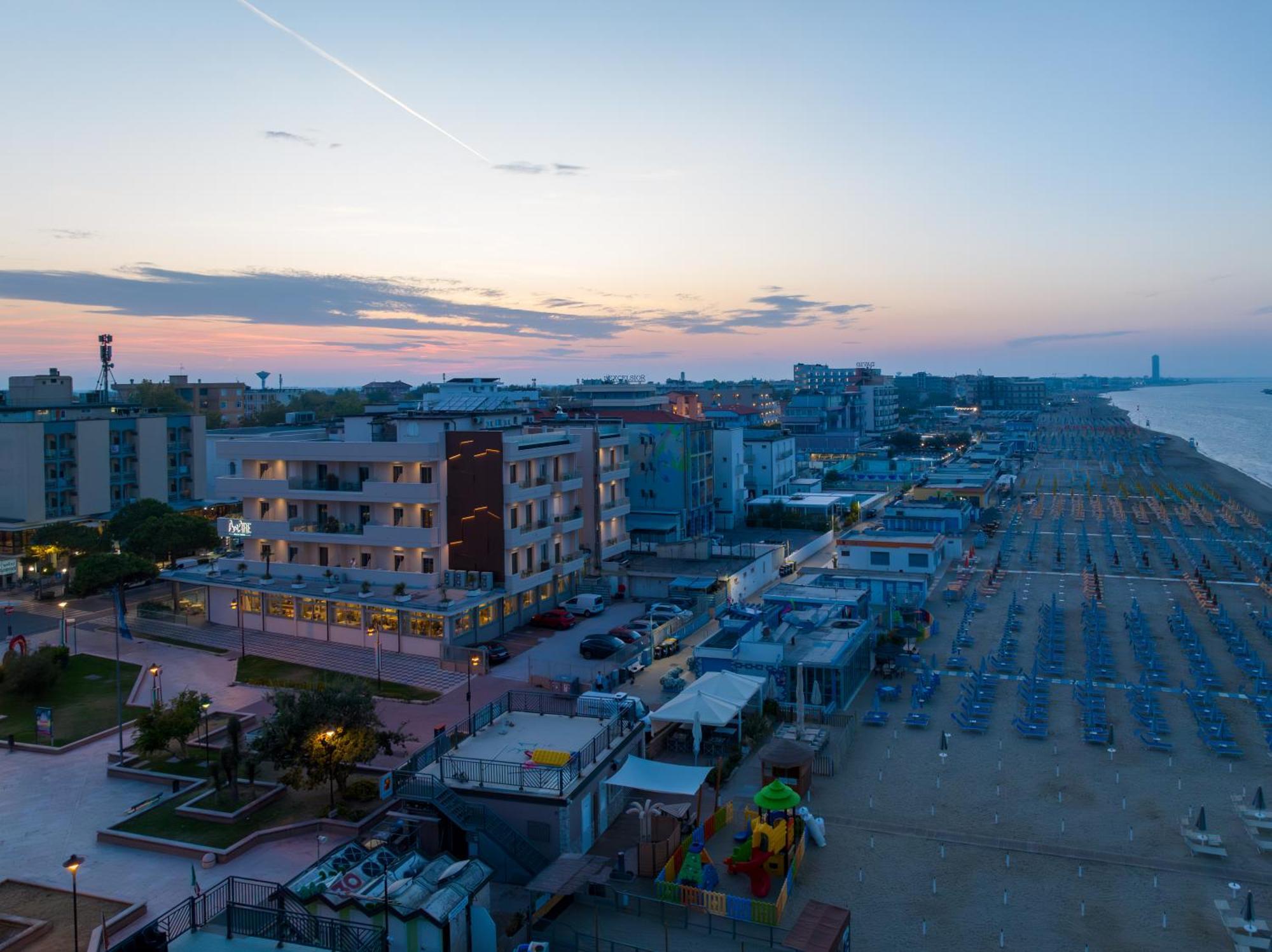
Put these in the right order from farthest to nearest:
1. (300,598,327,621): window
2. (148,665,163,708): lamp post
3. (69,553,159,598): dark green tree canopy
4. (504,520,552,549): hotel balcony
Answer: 1. (69,553,159,598): dark green tree canopy
2. (504,520,552,549): hotel balcony
3. (300,598,327,621): window
4. (148,665,163,708): lamp post

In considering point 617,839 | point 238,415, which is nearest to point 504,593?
point 617,839

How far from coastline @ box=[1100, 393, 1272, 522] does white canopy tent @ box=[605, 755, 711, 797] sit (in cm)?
6714

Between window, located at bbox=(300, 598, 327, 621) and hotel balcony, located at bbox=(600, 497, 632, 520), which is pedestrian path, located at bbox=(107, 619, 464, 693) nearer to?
window, located at bbox=(300, 598, 327, 621)

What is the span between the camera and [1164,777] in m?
20.7

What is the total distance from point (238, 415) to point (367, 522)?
285 ft

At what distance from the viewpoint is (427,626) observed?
3141 centimetres

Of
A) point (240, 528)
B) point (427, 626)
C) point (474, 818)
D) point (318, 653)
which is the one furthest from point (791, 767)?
point (240, 528)

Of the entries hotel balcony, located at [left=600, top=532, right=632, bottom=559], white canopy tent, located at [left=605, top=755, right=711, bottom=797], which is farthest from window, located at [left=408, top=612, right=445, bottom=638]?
white canopy tent, located at [left=605, top=755, right=711, bottom=797]

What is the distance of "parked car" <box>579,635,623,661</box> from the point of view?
101 feet

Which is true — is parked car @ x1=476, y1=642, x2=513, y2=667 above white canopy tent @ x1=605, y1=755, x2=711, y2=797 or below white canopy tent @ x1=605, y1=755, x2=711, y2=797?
below

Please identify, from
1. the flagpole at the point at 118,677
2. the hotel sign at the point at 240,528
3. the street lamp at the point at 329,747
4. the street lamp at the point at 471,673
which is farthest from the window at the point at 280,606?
the street lamp at the point at 329,747

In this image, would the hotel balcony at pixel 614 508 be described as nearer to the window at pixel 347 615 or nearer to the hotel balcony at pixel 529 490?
the hotel balcony at pixel 529 490

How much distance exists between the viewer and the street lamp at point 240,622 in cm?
3192

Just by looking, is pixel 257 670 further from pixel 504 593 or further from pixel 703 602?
pixel 703 602
